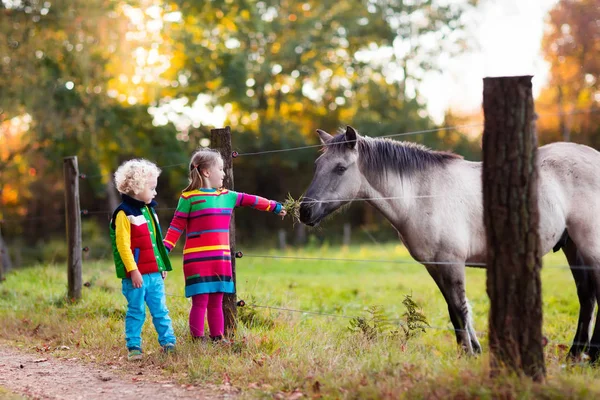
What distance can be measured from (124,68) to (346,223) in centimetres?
1451

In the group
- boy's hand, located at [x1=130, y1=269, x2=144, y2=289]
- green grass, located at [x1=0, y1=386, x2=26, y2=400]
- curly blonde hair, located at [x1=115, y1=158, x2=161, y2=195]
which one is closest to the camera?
green grass, located at [x1=0, y1=386, x2=26, y2=400]

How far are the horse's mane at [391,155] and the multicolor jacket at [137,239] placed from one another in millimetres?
1695

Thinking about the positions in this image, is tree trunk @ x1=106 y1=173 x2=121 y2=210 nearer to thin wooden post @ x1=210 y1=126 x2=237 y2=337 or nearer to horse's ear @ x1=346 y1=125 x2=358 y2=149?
thin wooden post @ x1=210 y1=126 x2=237 y2=337

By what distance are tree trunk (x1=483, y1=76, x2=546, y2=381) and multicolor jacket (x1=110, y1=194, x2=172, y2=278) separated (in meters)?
2.86

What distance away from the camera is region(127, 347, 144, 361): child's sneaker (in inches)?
216

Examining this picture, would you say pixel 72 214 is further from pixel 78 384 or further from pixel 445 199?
pixel 445 199

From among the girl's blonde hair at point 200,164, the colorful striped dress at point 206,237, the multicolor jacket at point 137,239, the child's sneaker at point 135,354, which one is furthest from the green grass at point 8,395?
the girl's blonde hair at point 200,164

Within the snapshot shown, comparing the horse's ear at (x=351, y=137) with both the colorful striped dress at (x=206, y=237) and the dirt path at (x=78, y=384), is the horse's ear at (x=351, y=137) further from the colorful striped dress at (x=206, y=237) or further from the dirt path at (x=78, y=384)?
the dirt path at (x=78, y=384)

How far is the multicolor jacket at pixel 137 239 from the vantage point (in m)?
5.26

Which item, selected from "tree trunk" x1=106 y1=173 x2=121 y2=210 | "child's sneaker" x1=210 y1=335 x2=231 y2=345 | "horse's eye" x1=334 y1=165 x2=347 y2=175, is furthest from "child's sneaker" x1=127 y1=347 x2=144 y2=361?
"tree trunk" x1=106 y1=173 x2=121 y2=210

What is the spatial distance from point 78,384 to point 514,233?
349 cm

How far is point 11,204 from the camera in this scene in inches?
1145

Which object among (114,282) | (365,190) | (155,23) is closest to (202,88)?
(155,23)

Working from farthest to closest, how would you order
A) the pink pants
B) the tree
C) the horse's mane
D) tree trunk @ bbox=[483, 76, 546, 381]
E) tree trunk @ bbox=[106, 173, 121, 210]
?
1. the tree
2. tree trunk @ bbox=[106, 173, 121, 210]
3. the horse's mane
4. the pink pants
5. tree trunk @ bbox=[483, 76, 546, 381]
